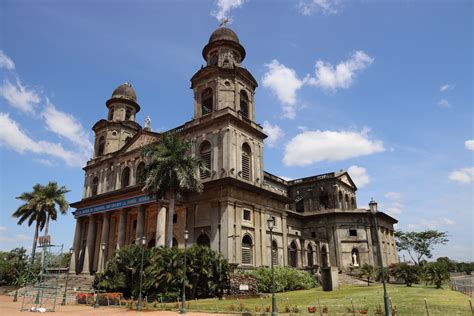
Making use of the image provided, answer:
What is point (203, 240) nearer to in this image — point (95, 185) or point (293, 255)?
point (293, 255)

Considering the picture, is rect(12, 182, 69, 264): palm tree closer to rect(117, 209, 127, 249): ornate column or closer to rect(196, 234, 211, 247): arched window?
rect(117, 209, 127, 249): ornate column

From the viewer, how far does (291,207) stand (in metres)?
56.3

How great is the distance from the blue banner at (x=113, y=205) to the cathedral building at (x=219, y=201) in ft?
0.35

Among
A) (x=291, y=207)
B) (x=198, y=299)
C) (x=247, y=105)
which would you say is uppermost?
(x=247, y=105)

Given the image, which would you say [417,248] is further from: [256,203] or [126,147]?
[126,147]

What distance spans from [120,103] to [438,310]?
43.8m

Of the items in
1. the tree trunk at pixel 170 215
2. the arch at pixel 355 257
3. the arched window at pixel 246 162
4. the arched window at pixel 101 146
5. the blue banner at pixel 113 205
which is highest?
the arched window at pixel 101 146

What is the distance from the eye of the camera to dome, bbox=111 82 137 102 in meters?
48.9

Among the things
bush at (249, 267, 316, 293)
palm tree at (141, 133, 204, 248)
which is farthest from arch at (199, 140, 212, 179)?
bush at (249, 267, 316, 293)

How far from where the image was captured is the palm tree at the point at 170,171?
2894 cm

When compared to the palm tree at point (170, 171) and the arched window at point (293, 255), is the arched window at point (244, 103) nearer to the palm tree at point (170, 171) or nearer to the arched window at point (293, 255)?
the palm tree at point (170, 171)

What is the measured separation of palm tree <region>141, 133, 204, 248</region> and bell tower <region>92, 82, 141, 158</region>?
61.5 feet

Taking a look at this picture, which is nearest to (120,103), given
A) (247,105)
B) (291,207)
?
(247,105)

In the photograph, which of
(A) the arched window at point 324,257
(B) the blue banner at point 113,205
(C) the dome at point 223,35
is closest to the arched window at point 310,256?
(A) the arched window at point 324,257
